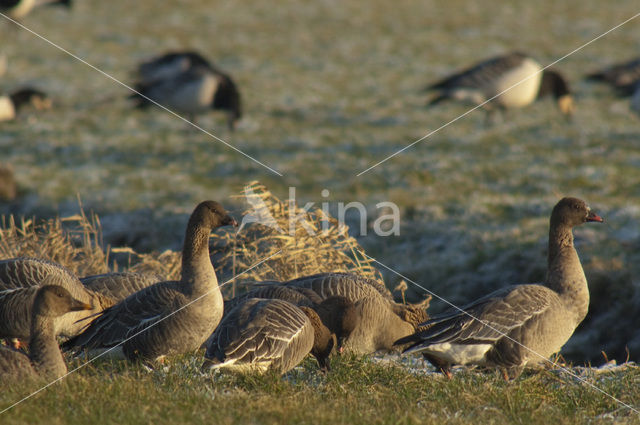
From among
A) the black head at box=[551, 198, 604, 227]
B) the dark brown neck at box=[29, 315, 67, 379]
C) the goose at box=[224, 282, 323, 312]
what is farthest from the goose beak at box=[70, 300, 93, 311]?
the black head at box=[551, 198, 604, 227]

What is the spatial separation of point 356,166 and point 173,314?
11.9m

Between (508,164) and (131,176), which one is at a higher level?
(508,164)

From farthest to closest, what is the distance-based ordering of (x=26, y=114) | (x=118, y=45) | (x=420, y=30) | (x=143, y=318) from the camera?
(x=420, y=30)
(x=118, y=45)
(x=26, y=114)
(x=143, y=318)

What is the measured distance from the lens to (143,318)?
23.0ft

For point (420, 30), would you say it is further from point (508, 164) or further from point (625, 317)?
point (625, 317)

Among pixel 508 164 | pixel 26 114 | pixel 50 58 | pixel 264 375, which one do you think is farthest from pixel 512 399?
pixel 50 58

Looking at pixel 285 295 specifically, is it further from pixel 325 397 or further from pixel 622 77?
pixel 622 77

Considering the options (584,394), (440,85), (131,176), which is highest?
(440,85)

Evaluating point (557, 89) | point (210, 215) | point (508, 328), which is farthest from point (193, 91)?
point (508, 328)

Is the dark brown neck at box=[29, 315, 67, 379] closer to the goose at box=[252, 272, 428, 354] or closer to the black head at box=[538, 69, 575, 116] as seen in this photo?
the goose at box=[252, 272, 428, 354]

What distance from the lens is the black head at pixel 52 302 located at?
636 centimetres

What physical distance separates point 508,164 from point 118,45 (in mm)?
18605

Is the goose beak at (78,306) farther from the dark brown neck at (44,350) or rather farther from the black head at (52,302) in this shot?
the dark brown neck at (44,350)

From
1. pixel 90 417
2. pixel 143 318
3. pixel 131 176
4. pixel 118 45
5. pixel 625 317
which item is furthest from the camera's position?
pixel 118 45
